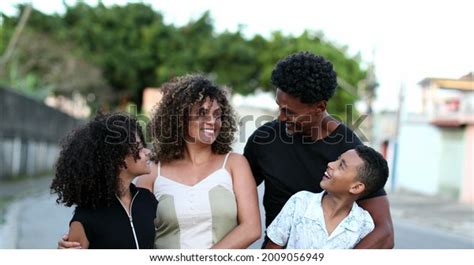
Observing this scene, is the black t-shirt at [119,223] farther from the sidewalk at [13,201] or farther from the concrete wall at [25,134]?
the concrete wall at [25,134]

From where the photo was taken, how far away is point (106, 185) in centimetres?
236

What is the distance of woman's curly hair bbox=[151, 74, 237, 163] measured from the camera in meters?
2.50

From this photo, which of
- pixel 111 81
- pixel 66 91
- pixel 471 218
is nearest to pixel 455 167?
pixel 471 218

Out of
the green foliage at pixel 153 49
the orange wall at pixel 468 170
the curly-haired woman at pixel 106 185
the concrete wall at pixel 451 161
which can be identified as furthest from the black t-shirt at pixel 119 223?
the green foliage at pixel 153 49

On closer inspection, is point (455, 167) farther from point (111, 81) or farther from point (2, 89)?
point (111, 81)

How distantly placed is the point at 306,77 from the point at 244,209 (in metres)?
0.49

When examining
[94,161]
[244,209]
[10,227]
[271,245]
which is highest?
[94,161]

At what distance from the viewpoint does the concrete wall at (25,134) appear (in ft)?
53.8

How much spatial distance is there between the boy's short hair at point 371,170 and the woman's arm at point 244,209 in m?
0.36

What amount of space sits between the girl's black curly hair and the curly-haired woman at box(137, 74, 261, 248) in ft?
0.72

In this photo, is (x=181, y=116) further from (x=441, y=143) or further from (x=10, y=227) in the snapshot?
(x=441, y=143)

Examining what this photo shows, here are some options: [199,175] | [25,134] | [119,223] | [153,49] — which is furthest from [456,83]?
[119,223]

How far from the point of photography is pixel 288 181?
2.55 m

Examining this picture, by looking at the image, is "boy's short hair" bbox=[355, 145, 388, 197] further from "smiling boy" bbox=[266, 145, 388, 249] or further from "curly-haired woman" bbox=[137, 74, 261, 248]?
"curly-haired woman" bbox=[137, 74, 261, 248]
